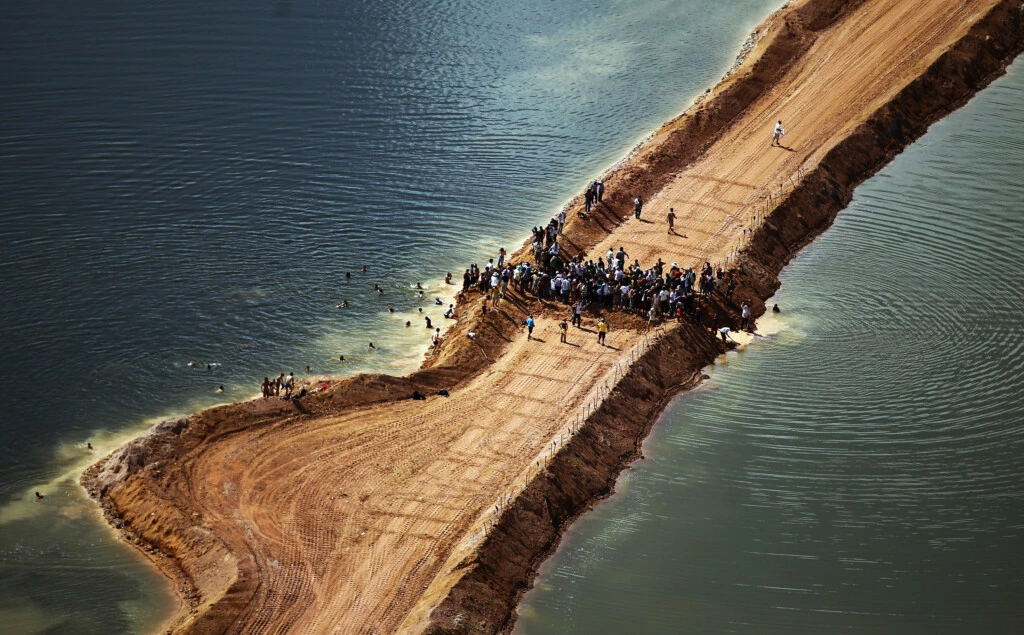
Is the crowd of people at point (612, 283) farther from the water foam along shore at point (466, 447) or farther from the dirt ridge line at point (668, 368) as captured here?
the dirt ridge line at point (668, 368)

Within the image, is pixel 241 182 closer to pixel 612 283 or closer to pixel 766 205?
pixel 612 283

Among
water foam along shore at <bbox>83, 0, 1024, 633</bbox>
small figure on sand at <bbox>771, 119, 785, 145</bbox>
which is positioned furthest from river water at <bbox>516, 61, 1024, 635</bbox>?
small figure on sand at <bbox>771, 119, 785, 145</bbox>

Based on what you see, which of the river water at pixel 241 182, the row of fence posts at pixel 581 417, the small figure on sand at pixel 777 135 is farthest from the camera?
the small figure on sand at pixel 777 135

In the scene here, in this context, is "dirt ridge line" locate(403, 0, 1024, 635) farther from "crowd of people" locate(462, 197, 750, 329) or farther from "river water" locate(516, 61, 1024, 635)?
"crowd of people" locate(462, 197, 750, 329)

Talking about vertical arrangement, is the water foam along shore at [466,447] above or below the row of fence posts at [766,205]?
below

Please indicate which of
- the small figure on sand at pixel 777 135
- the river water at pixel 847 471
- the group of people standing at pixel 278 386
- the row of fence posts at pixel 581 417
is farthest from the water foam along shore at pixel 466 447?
the group of people standing at pixel 278 386

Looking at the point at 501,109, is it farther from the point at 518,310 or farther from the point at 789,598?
the point at 789,598

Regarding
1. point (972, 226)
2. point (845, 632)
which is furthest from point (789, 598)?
point (972, 226)
